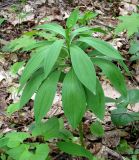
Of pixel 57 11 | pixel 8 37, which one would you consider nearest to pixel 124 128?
pixel 8 37

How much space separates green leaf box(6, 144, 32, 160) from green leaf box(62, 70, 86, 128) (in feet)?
0.99

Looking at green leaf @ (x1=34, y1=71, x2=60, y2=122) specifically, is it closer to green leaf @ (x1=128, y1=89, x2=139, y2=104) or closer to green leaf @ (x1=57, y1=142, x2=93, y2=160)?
green leaf @ (x1=57, y1=142, x2=93, y2=160)

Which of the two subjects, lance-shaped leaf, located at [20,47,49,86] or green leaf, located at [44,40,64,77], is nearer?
green leaf, located at [44,40,64,77]

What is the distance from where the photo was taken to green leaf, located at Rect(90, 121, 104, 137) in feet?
8.01

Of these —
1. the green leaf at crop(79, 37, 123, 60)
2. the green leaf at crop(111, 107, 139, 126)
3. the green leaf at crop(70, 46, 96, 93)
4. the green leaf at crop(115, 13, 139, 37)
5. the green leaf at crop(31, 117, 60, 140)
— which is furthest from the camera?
the green leaf at crop(115, 13, 139, 37)

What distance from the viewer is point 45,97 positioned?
191 cm

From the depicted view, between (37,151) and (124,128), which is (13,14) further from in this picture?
(37,151)

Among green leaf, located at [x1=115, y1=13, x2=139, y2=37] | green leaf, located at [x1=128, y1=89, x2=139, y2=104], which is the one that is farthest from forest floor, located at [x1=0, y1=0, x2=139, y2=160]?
green leaf, located at [x1=115, y1=13, x2=139, y2=37]

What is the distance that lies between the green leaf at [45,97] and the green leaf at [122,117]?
2.13 feet

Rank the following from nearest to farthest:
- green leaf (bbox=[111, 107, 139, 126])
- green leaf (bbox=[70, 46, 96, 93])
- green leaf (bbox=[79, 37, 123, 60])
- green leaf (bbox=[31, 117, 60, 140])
Result: 1. green leaf (bbox=[70, 46, 96, 93])
2. green leaf (bbox=[79, 37, 123, 60])
3. green leaf (bbox=[31, 117, 60, 140])
4. green leaf (bbox=[111, 107, 139, 126])

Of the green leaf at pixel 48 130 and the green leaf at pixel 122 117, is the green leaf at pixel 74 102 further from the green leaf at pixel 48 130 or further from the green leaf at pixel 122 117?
the green leaf at pixel 122 117

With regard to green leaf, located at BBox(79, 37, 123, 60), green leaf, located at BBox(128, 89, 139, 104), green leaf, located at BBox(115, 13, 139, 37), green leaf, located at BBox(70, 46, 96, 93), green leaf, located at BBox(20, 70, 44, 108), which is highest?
green leaf, located at BBox(115, 13, 139, 37)

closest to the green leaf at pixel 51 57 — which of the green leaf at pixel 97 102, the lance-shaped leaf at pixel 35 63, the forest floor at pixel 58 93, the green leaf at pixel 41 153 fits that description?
the lance-shaped leaf at pixel 35 63

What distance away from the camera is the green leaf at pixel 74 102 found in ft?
6.09
